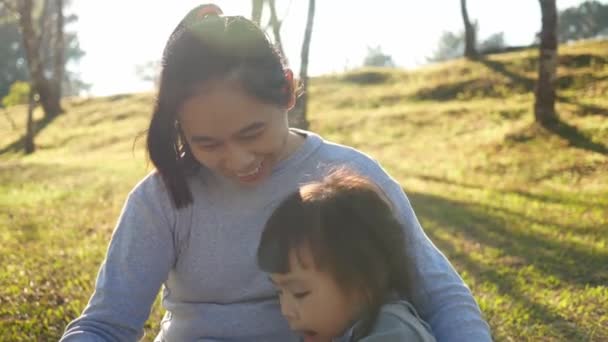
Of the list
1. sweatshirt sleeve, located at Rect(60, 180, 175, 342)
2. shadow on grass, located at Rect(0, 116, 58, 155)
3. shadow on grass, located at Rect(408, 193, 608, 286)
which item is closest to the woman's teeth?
sweatshirt sleeve, located at Rect(60, 180, 175, 342)

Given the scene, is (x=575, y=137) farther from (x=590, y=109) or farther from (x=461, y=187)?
(x=461, y=187)

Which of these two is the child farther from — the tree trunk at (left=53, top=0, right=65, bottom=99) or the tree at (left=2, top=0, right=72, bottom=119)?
the tree trunk at (left=53, top=0, right=65, bottom=99)

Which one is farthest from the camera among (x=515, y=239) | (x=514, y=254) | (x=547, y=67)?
(x=547, y=67)

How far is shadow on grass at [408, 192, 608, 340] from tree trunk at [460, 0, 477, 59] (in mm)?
10133

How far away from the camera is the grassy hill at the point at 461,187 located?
158 inches

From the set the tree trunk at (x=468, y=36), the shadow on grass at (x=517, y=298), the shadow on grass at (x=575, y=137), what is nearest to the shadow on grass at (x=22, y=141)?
the tree trunk at (x=468, y=36)

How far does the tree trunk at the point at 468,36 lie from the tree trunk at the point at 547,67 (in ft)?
19.9

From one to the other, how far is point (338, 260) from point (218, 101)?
52 cm

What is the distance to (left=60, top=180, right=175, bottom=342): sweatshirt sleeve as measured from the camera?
74.2 inches

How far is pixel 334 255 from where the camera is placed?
1.75m

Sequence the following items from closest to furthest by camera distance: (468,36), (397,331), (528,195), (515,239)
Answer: (397,331), (515,239), (528,195), (468,36)

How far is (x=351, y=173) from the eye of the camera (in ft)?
6.21

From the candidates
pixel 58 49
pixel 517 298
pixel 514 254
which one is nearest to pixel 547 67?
pixel 514 254

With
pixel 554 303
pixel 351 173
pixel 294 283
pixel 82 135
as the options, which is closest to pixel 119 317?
pixel 294 283
